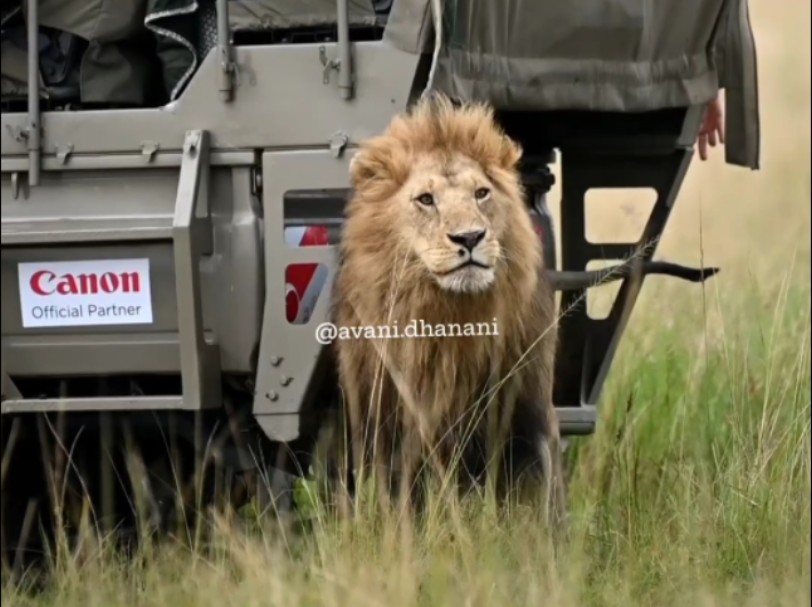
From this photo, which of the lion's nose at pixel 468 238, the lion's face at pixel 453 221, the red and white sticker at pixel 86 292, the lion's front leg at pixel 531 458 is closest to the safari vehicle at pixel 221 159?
the red and white sticker at pixel 86 292

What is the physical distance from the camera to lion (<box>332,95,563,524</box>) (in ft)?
16.0

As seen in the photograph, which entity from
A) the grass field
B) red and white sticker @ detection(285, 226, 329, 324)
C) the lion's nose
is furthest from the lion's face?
the grass field

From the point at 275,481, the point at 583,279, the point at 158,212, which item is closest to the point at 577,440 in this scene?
the point at 583,279

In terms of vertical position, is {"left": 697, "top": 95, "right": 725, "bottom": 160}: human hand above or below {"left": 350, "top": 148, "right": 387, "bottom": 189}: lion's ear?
below

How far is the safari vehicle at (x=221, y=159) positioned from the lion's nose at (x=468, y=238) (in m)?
0.39

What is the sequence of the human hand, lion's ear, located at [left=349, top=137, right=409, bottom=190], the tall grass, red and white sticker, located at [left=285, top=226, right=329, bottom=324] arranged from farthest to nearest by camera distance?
the human hand < red and white sticker, located at [left=285, top=226, right=329, bottom=324] < lion's ear, located at [left=349, top=137, right=409, bottom=190] < the tall grass

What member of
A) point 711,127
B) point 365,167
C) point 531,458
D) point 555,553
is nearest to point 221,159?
point 365,167

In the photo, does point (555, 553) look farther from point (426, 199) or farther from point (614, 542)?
point (426, 199)

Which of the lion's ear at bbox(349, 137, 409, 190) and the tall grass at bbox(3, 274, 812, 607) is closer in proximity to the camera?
the tall grass at bbox(3, 274, 812, 607)

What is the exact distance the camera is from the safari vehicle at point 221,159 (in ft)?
16.0

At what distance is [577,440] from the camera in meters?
6.62

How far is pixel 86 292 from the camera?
5.00m

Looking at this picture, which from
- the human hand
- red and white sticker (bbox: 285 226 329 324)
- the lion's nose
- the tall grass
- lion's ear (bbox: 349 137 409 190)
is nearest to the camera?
the tall grass

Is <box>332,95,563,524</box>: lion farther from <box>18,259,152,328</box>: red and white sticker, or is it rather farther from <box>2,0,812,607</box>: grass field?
<box>18,259,152,328</box>: red and white sticker
